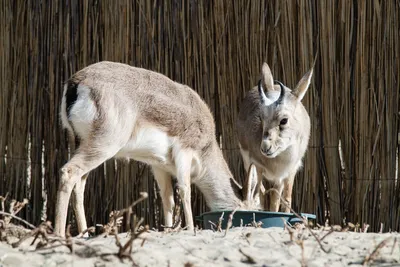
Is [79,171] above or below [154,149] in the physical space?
below

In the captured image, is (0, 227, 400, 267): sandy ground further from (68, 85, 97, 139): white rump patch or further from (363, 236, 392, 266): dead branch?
(68, 85, 97, 139): white rump patch

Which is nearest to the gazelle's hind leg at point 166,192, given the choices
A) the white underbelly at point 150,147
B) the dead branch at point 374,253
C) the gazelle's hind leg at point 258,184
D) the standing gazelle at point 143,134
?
the standing gazelle at point 143,134

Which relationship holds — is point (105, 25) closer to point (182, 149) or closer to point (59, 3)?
point (59, 3)

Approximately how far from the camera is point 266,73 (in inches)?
270

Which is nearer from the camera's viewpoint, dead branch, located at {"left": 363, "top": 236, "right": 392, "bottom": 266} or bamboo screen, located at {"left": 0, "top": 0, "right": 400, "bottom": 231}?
dead branch, located at {"left": 363, "top": 236, "right": 392, "bottom": 266}

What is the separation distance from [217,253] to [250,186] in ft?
10.8

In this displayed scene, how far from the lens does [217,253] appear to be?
143 inches

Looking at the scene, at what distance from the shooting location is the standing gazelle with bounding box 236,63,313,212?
6.77m

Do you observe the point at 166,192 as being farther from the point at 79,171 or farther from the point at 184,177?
the point at 79,171

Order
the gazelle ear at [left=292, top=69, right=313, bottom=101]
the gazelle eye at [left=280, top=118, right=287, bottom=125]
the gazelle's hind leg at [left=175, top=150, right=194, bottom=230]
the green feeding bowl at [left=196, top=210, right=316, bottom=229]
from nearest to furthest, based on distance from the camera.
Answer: the green feeding bowl at [left=196, top=210, right=316, bottom=229] → the gazelle ear at [left=292, top=69, right=313, bottom=101] → the gazelle's hind leg at [left=175, top=150, right=194, bottom=230] → the gazelle eye at [left=280, top=118, right=287, bottom=125]

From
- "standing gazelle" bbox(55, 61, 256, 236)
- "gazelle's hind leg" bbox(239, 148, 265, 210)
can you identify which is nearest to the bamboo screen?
"gazelle's hind leg" bbox(239, 148, 265, 210)

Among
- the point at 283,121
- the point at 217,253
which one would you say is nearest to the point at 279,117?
the point at 283,121

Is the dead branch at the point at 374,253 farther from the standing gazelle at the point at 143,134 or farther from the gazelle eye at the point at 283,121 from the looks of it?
the gazelle eye at the point at 283,121

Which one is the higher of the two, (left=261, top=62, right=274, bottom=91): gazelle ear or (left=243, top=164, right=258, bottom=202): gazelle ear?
(left=261, top=62, right=274, bottom=91): gazelle ear
